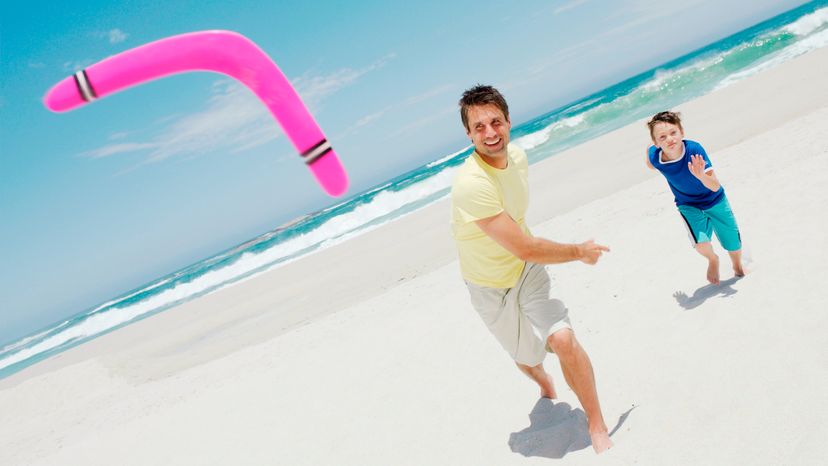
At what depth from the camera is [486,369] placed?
4.26 metres

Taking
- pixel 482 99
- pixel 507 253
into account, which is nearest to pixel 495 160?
pixel 482 99

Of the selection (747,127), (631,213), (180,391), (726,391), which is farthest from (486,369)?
(747,127)

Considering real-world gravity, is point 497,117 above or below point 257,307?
above

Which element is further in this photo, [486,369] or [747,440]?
[486,369]

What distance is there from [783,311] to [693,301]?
71 cm

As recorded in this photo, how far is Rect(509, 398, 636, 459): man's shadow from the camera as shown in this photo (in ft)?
9.56

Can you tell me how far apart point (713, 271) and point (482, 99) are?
260 centimetres

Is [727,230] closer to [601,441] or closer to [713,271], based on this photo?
[713,271]

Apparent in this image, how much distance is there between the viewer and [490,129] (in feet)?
8.82

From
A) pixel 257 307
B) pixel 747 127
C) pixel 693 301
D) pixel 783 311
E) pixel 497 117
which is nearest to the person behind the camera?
pixel 497 117

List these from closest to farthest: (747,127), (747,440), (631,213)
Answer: (747,440) < (631,213) < (747,127)

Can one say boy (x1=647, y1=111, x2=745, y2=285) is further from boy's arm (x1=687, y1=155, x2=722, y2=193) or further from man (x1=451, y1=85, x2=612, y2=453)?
man (x1=451, y1=85, x2=612, y2=453)

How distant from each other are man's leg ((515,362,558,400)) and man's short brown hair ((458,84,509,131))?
1.59 meters

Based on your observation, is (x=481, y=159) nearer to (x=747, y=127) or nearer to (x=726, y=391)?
(x=726, y=391)
